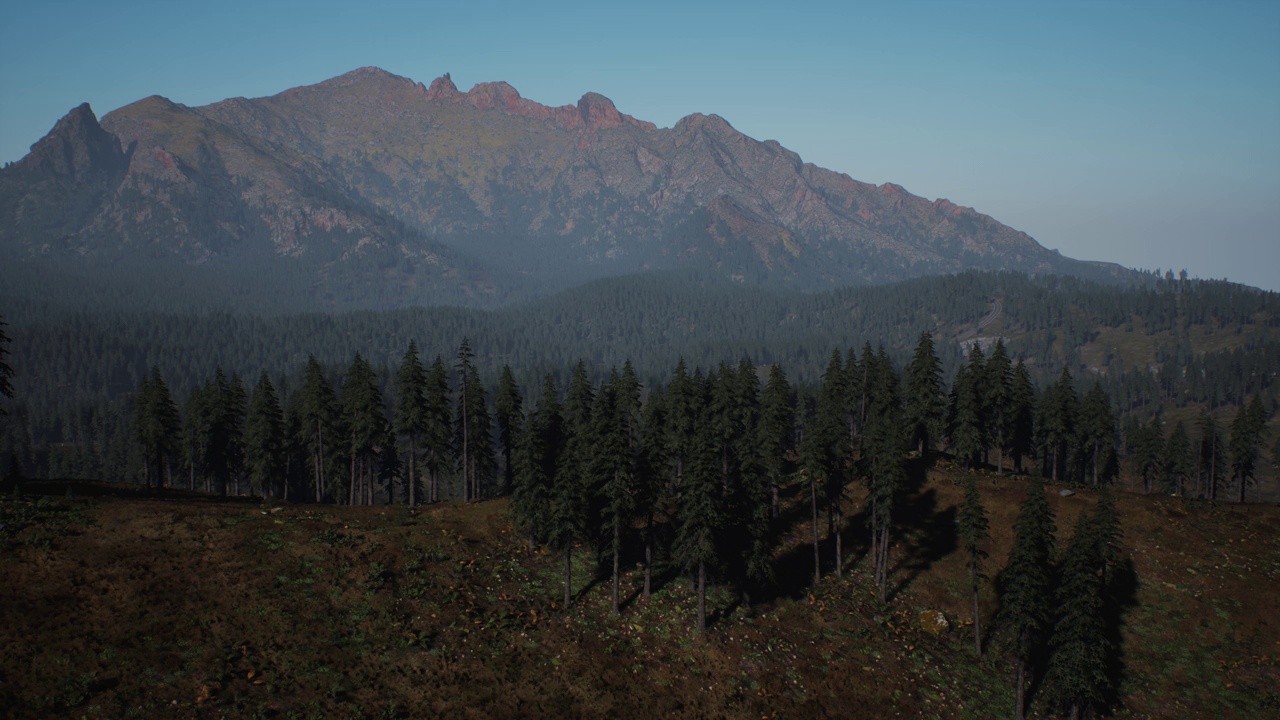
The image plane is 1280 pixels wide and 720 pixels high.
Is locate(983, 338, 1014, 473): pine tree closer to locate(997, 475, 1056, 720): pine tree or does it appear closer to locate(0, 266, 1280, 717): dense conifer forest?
locate(0, 266, 1280, 717): dense conifer forest

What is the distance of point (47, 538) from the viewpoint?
138 feet

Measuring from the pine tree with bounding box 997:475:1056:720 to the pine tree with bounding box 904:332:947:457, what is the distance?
102ft

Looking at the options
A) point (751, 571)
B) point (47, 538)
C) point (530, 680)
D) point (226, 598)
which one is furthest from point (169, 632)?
point (751, 571)

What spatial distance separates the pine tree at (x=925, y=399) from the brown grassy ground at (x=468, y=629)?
18.1m

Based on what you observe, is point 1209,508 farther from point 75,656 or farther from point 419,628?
point 75,656

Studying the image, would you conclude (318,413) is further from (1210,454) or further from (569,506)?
(1210,454)

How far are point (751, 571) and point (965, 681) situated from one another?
605 inches

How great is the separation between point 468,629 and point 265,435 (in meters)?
40.7

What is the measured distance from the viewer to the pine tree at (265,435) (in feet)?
241

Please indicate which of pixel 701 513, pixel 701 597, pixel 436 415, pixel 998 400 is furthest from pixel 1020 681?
pixel 436 415

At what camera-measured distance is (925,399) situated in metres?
77.6

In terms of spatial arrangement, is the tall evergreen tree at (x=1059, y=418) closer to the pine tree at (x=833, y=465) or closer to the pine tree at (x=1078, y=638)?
the pine tree at (x=833, y=465)

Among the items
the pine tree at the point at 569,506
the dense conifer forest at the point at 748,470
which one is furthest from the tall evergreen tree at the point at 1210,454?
the pine tree at the point at 569,506

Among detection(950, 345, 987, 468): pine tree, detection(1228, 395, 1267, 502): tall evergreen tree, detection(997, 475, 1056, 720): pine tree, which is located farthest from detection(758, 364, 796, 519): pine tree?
detection(1228, 395, 1267, 502): tall evergreen tree
